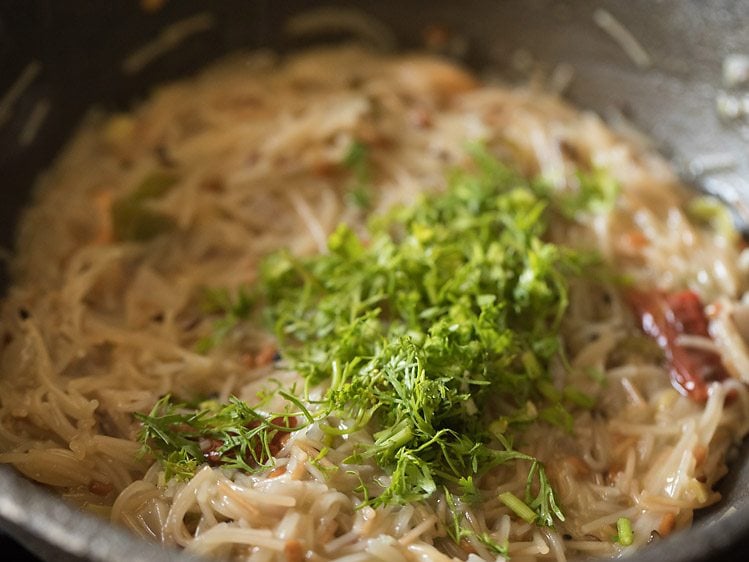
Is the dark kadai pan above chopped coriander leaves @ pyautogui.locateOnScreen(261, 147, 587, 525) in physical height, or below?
above

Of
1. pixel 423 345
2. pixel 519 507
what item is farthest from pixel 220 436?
pixel 519 507

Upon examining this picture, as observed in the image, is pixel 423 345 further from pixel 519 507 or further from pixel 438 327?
pixel 519 507

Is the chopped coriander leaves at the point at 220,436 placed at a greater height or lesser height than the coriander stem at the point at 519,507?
greater

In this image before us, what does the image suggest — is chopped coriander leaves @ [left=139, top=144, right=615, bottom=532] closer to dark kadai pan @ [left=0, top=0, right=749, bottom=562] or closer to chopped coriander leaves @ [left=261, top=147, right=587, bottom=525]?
chopped coriander leaves @ [left=261, top=147, right=587, bottom=525]

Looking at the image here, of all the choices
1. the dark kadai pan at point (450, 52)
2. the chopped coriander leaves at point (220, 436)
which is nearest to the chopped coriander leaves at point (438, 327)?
the chopped coriander leaves at point (220, 436)

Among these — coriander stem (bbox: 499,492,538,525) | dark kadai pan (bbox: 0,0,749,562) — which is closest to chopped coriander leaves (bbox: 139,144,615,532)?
coriander stem (bbox: 499,492,538,525)

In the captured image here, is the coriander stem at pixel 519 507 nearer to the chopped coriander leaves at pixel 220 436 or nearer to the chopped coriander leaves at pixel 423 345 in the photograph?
the chopped coriander leaves at pixel 423 345

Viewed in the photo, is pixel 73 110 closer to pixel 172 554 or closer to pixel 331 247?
pixel 331 247

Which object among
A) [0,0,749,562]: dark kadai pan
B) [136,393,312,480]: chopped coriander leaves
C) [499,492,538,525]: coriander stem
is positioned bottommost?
[499,492,538,525]: coriander stem
